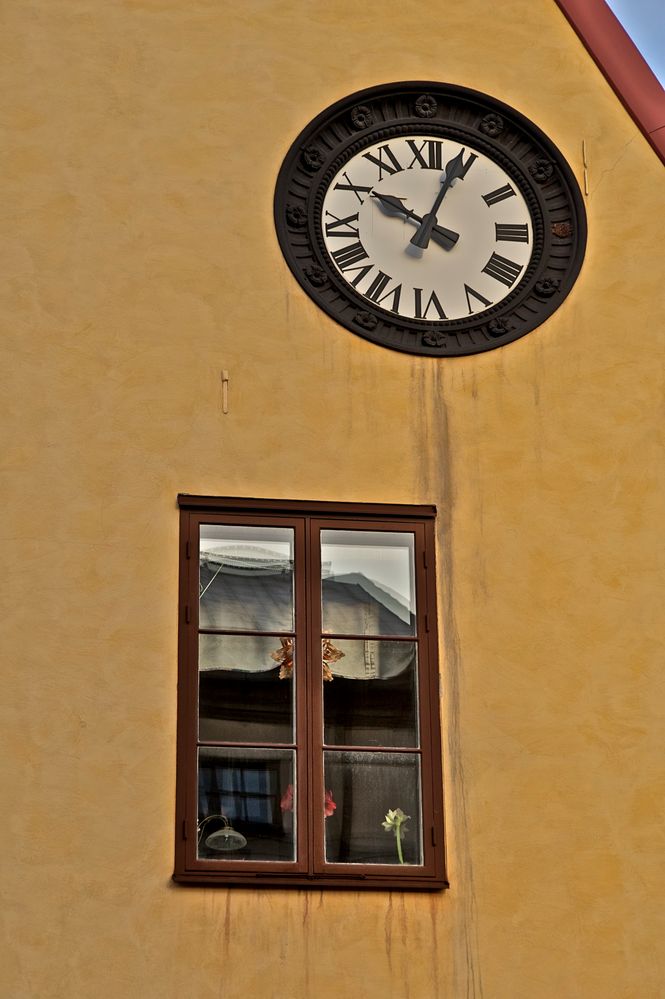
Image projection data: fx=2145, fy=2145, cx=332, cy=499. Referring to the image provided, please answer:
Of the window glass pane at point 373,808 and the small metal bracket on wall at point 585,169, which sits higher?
the small metal bracket on wall at point 585,169

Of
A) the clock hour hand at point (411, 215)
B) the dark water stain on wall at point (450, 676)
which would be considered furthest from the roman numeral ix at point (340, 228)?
the dark water stain on wall at point (450, 676)

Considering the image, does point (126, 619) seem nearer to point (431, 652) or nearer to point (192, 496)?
point (192, 496)

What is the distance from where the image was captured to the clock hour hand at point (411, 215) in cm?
1113

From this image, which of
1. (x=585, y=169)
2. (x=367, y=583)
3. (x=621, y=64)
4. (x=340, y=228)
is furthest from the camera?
(x=621, y=64)

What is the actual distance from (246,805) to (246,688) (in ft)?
1.84

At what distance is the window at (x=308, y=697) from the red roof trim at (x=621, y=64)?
102 inches

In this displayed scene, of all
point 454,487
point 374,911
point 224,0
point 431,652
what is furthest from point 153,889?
point 224,0

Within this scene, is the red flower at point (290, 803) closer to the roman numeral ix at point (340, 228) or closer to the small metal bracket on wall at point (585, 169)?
the roman numeral ix at point (340, 228)

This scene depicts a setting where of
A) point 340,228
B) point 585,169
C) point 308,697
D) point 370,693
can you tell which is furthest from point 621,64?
point 308,697

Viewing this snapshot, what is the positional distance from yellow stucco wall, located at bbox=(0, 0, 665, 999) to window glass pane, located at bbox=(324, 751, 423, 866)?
0.21 m

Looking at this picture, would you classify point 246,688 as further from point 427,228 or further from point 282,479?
point 427,228

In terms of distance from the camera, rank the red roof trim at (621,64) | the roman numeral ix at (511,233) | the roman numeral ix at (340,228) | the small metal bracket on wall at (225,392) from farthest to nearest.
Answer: the red roof trim at (621,64) < the roman numeral ix at (511,233) < the roman numeral ix at (340,228) < the small metal bracket on wall at (225,392)

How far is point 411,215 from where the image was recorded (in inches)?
438

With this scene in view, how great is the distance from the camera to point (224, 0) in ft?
37.2
